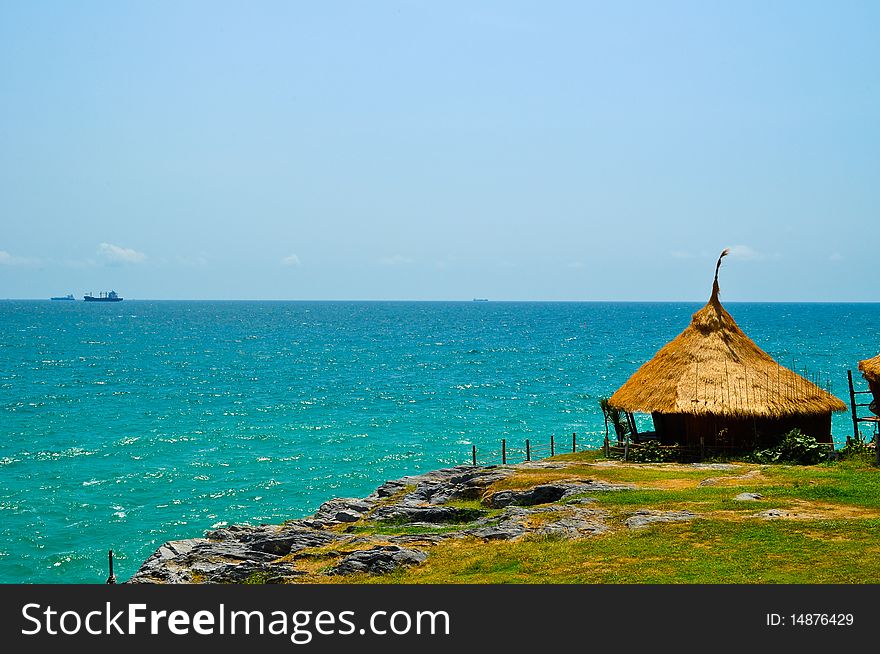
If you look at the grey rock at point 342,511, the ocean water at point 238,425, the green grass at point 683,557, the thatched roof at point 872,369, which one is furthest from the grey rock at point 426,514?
the thatched roof at point 872,369

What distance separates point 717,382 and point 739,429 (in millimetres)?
2425

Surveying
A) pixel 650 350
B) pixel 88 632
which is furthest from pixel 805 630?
pixel 650 350

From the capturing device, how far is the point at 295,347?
14538cm

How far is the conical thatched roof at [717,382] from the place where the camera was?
119 feet

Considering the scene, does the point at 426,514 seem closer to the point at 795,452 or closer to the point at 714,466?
the point at 714,466

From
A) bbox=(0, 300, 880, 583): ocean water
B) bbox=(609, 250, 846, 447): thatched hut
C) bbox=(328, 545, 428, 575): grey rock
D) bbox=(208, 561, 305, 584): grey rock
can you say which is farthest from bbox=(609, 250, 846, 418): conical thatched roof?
bbox=(208, 561, 305, 584): grey rock

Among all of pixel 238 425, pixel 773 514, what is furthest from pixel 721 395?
pixel 238 425

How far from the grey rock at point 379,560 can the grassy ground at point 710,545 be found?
0.38 meters

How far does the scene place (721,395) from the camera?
36656 mm

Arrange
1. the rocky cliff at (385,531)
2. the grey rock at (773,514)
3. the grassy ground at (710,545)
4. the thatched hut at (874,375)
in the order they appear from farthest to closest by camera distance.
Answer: the thatched hut at (874,375), the rocky cliff at (385,531), the grey rock at (773,514), the grassy ground at (710,545)

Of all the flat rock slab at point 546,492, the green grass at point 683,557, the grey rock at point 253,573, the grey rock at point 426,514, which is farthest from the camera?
the flat rock slab at point 546,492

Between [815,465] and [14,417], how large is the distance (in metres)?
61.2

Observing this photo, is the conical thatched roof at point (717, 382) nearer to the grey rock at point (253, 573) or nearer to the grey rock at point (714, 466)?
the grey rock at point (714, 466)

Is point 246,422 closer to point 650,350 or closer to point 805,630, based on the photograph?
point 805,630
